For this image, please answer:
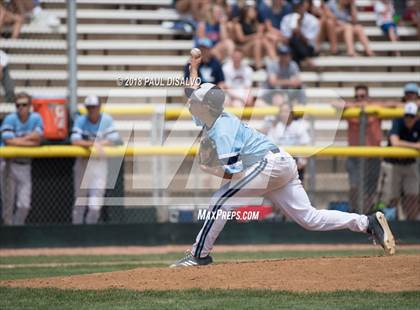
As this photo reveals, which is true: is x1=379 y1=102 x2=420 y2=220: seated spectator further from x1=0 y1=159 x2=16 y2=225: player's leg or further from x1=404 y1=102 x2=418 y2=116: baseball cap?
x1=0 y1=159 x2=16 y2=225: player's leg

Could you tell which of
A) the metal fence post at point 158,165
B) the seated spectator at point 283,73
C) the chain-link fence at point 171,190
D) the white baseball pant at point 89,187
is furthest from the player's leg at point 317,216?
the seated spectator at point 283,73

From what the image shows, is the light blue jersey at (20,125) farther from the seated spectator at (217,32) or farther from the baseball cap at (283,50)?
the baseball cap at (283,50)

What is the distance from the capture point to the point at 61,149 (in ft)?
48.1

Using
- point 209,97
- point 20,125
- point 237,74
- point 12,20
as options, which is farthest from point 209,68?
point 209,97

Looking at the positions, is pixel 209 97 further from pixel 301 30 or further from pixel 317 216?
pixel 301 30

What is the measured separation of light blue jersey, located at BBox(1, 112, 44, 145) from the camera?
48.3ft

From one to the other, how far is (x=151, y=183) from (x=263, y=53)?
210 inches

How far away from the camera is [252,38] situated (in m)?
19.1

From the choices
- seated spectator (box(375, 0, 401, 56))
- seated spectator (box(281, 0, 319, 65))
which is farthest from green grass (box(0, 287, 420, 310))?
seated spectator (box(375, 0, 401, 56))

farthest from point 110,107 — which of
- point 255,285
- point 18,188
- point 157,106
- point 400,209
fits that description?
point 255,285

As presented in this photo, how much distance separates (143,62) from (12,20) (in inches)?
130

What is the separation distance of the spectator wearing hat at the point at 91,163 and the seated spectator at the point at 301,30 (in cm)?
544

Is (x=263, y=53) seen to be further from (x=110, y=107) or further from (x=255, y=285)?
(x=255, y=285)

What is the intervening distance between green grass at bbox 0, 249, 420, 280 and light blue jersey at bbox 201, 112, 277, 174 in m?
2.79
